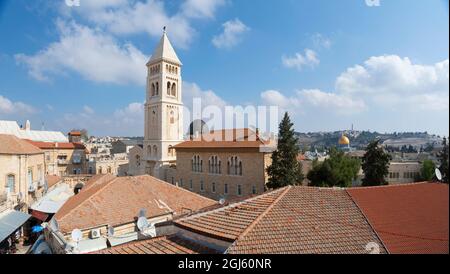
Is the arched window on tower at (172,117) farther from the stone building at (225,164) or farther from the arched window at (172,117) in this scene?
the stone building at (225,164)

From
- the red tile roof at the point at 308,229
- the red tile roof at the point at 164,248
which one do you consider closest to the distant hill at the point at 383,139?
the red tile roof at the point at 308,229

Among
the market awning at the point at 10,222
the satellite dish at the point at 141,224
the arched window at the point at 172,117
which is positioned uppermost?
the arched window at the point at 172,117

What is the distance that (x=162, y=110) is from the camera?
35.4 meters

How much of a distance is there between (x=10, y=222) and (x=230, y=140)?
17.7 metres

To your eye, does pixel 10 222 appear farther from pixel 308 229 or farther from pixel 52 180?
pixel 308 229

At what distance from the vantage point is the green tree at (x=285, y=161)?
22.7 metres

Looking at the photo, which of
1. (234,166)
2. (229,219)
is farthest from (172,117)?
(229,219)

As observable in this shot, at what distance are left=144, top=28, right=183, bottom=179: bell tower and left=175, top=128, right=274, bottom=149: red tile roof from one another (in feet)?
16.6

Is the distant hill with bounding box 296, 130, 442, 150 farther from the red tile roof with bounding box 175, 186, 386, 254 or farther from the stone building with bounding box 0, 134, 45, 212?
the stone building with bounding box 0, 134, 45, 212

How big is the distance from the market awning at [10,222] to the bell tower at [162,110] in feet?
63.8
